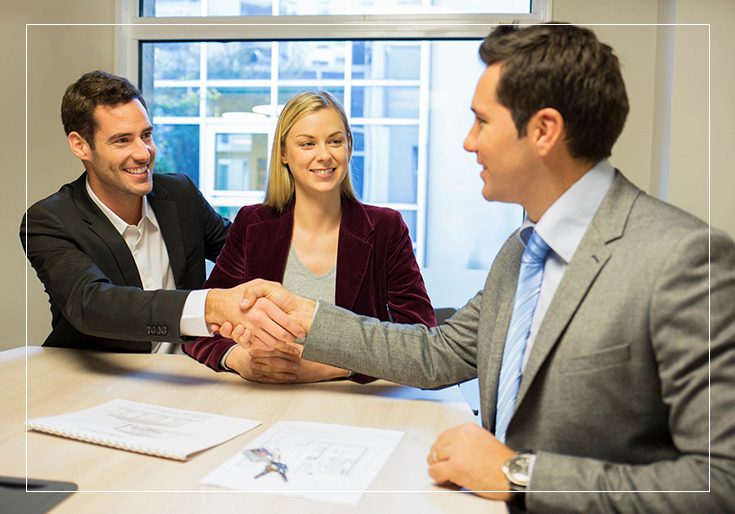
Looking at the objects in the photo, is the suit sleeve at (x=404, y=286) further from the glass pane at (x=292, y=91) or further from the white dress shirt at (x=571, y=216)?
the glass pane at (x=292, y=91)

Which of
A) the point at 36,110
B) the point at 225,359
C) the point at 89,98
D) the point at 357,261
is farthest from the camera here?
the point at 36,110

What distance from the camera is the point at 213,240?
2.87m

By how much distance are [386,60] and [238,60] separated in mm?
843

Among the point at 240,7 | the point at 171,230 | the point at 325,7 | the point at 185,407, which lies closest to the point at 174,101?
the point at 240,7

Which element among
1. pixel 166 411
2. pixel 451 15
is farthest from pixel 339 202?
pixel 451 15

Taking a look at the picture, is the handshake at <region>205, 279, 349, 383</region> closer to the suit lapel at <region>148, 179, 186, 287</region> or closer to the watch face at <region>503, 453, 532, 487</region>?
the watch face at <region>503, 453, 532, 487</region>

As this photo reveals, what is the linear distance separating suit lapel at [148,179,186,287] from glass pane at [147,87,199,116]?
1357 millimetres

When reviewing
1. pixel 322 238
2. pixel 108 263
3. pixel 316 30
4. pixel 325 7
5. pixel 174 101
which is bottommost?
pixel 108 263

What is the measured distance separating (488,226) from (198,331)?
2.32 meters

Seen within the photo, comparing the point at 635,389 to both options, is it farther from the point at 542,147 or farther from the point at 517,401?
the point at 542,147

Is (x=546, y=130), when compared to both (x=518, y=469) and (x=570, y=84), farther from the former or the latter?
(x=518, y=469)

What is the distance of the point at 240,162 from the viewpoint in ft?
12.8

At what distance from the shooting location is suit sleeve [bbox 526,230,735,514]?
98 centimetres

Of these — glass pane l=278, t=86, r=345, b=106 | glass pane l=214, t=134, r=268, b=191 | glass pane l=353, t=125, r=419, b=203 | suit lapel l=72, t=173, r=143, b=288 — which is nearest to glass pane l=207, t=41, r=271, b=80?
glass pane l=278, t=86, r=345, b=106
